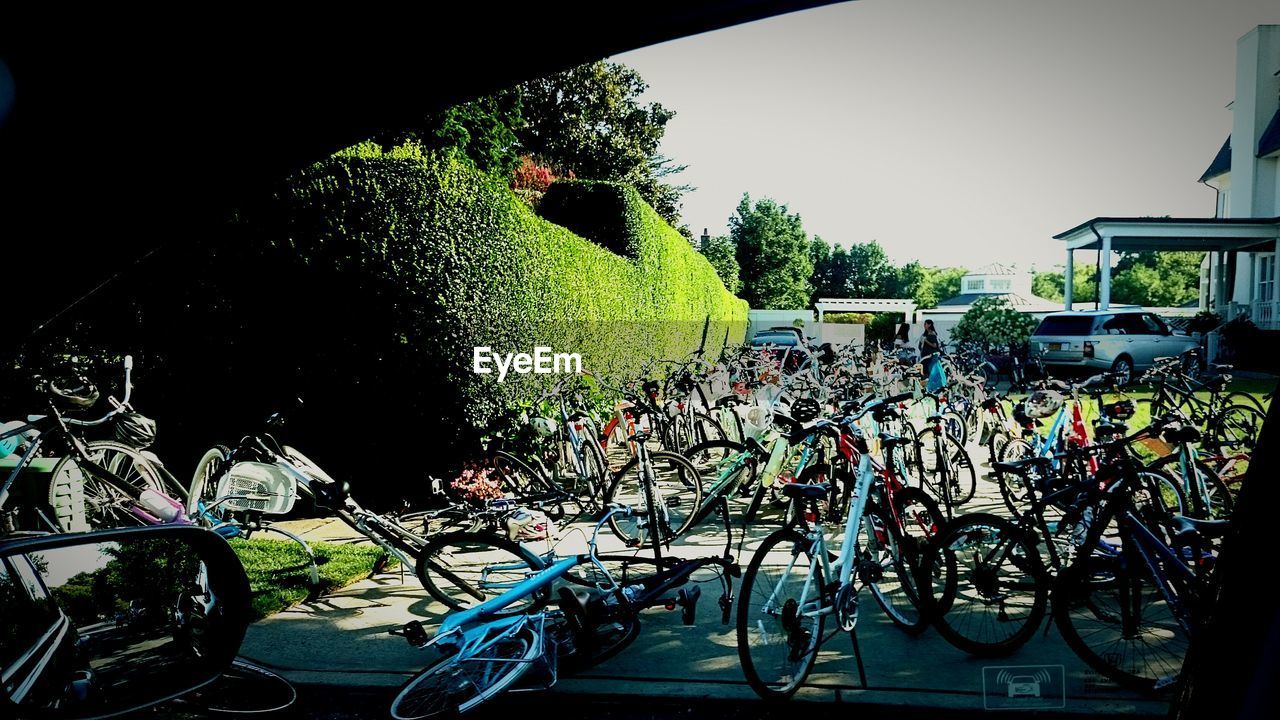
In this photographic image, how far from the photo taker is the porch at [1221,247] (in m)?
13.3

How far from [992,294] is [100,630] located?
26.9 meters

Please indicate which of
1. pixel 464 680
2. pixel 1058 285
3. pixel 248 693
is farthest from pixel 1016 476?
pixel 1058 285

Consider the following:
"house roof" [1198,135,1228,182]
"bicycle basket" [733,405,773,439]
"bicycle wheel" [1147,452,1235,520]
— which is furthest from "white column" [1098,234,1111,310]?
"bicycle wheel" [1147,452,1235,520]

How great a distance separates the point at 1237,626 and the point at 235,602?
1.98 meters

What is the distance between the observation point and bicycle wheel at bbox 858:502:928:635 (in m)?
3.80

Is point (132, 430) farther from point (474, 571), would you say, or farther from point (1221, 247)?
point (1221, 247)

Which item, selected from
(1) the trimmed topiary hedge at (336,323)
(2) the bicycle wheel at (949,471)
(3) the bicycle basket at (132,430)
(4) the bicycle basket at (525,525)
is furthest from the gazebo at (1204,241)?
(3) the bicycle basket at (132,430)

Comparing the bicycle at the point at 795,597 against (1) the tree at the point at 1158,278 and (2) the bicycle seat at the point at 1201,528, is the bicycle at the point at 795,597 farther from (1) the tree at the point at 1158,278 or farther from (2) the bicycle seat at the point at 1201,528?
(1) the tree at the point at 1158,278

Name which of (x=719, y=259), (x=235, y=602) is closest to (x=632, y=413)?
(x=235, y=602)

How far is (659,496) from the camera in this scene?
17.9ft

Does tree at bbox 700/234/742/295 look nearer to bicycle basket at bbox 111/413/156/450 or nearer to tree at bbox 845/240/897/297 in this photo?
tree at bbox 845/240/897/297

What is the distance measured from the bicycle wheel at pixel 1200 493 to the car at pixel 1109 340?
1181 centimetres

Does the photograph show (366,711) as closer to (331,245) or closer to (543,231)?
(331,245)

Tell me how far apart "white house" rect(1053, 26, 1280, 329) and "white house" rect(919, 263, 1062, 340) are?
2987 millimetres
